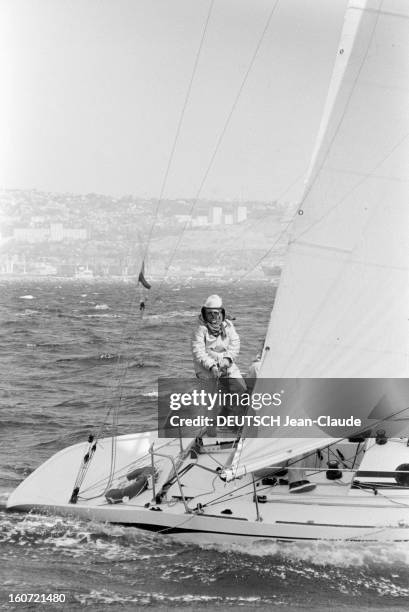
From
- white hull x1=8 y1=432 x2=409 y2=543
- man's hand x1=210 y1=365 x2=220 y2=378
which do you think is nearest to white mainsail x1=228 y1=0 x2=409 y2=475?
white hull x1=8 y1=432 x2=409 y2=543

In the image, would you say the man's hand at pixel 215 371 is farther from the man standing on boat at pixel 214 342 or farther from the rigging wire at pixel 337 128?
the rigging wire at pixel 337 128

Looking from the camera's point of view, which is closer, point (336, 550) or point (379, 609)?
point (379, 609)

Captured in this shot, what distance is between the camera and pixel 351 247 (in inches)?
324

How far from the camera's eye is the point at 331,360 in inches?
323

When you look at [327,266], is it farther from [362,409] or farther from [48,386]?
[48,386]

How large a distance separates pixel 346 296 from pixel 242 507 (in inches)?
77.9

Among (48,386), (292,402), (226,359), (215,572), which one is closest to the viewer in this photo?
(215,572)

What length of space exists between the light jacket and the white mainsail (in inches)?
50.0

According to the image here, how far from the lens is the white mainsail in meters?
8.12

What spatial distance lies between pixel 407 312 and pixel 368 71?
6.60 ft

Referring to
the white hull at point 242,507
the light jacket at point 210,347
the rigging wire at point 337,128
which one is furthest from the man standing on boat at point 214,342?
the rigging wire at point 337,128

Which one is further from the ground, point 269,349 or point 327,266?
point 327,266

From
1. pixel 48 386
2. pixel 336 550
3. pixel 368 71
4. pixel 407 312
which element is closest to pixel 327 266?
pixel 407 312

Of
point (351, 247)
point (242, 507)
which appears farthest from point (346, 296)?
point (242, 507)
